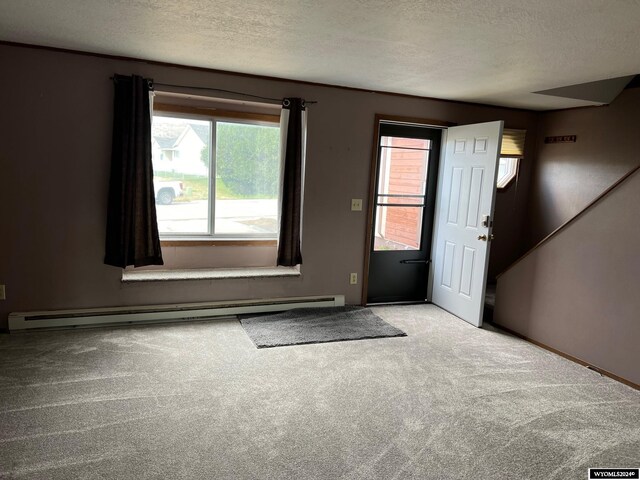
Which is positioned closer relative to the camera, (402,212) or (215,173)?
(215,173)

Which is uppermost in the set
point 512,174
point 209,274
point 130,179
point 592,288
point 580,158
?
point 580,158

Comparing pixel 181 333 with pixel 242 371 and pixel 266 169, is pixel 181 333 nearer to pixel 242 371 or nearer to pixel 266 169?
pixel 242 371

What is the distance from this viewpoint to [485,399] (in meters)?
2.84

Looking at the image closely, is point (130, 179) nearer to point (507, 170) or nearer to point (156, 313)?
point (156, 313)

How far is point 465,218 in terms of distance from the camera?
4.39m

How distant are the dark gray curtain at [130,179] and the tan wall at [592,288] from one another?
3356 mm

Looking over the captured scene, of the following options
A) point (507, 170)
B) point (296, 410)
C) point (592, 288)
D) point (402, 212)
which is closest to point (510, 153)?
point (507, 170)

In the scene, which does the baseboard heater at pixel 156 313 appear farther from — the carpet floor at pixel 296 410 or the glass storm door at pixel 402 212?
the glass storm door at pixel 402 212

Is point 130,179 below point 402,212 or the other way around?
the other way around

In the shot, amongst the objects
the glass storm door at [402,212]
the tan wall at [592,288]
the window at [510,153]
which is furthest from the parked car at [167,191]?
the window at [510,153]

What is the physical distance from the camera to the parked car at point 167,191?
414cm

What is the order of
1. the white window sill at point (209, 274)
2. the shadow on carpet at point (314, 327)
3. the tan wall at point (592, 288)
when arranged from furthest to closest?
the white window sill at point (209, 274)
the shadow on carpet at point (314, 327)
the tan wall at point (592, 288)

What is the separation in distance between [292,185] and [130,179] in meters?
1.40

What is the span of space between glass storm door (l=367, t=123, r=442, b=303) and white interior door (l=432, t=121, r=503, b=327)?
133 mm
